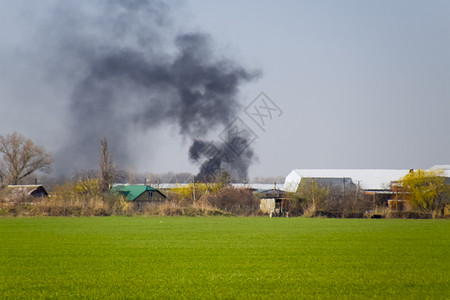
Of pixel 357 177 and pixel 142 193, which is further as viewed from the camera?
pixel 357 177

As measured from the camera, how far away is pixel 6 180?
241 ft

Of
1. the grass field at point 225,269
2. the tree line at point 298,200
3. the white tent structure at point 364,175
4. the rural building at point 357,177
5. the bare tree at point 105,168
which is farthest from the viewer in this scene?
the white tent structure at point 364,175

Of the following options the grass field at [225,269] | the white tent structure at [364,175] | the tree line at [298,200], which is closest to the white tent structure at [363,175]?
the white tent structure at [364,175]

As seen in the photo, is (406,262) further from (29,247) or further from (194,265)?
(29,247)

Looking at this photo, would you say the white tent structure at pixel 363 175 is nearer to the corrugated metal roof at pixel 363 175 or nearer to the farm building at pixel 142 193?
the corrugated metal roof at pixel 363 175

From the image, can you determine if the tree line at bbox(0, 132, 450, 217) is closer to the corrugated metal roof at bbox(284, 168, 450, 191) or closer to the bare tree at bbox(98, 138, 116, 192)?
the bare tree at bbox(98, 138, 116, 192)

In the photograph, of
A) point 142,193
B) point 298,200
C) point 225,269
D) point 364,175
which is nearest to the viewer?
point 225,269

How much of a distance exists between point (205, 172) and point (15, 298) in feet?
172

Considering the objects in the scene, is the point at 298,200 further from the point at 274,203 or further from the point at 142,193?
the point at 142,193

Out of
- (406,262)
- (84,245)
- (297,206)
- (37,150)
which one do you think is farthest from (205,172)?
(406,262)

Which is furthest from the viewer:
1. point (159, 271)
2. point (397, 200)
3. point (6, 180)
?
point (6, 180)

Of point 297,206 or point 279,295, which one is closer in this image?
point 279,295

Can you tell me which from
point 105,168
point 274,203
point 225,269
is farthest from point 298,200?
point 225,269

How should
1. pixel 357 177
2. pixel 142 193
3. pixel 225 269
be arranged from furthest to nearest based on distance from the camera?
pixel 357 177 < pixel 142 193 < pixel 225 269
